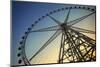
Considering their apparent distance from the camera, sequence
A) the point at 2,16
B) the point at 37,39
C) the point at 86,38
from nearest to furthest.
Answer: the point at 2,16, the point at 37,39, the point at 86,38

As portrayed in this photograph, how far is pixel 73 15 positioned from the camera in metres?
2.06

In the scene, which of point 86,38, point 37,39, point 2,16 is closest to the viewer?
point 2,16

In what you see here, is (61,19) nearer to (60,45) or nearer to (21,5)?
(60,45)

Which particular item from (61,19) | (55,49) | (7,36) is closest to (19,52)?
(7,36)

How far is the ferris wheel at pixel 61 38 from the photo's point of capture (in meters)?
1.91

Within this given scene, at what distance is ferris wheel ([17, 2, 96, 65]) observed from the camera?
1.91 metres

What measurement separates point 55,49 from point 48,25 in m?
0.28

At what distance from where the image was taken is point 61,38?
200cm

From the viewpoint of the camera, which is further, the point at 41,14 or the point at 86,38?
the point at 86,38

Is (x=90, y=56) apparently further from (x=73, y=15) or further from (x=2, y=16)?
(x=2, y=16)

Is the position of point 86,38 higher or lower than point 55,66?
higher

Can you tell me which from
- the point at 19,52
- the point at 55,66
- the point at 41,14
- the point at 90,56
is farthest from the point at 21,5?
the point at 90,56

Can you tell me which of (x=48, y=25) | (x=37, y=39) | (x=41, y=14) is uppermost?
(x=41, y=14)

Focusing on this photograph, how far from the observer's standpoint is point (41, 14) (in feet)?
6.41
